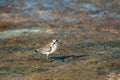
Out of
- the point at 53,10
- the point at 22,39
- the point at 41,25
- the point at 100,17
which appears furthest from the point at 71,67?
the point at 53,10

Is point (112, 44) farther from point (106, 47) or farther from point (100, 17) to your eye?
point (100, 17)

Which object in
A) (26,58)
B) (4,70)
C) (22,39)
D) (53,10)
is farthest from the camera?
(53,10)

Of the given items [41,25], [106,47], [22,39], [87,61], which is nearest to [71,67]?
[87,61]

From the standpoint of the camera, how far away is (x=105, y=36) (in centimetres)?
3644

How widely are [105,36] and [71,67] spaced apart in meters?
10.7

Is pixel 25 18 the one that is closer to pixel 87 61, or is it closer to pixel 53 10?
pixel 53 10

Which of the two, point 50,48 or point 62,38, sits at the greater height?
point 50,48

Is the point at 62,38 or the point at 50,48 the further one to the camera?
the point at 62,38

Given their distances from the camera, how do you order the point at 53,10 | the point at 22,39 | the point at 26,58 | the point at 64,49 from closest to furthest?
1. the point at 26,58
2. the point at 64,49
3. the point at 22,39
4. the point at 53,10

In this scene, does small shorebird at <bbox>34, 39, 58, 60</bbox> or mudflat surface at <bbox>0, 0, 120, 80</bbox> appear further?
small shorebird at <bbox>34, 39, 58, 60</bbox>

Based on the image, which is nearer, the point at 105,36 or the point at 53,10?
the point at 105,36

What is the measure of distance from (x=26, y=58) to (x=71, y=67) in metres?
4.06

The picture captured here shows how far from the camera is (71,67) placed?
26484 mm

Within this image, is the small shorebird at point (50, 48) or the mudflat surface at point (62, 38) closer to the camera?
the mudflat surface at point (62, 38)
